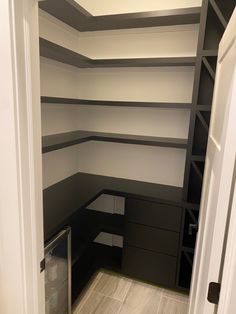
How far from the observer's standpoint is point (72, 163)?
8.53ft

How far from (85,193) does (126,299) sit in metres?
1.03

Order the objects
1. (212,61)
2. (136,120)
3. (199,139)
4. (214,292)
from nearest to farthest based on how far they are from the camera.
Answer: (214,292)
(212,61)
(199,139)
(136,120)

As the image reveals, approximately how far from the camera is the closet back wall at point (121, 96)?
2.13 m

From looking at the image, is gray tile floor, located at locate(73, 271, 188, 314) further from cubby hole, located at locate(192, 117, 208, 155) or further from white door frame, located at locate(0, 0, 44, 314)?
cubby hole, located at locate(192, 117, 208, 155)

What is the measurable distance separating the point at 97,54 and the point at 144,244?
1.93m

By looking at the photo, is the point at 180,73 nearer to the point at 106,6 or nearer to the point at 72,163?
the point at 106,6

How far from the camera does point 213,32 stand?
1.86 metres

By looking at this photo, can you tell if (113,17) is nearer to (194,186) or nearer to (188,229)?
(194,186)

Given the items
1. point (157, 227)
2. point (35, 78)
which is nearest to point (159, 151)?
point (157, 227)

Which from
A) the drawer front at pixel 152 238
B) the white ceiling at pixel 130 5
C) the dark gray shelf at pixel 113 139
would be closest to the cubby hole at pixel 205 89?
the dark gray shelf at pixel 113 139

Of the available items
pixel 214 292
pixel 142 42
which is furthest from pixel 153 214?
pixel 142 42

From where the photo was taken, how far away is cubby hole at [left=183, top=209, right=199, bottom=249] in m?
2.06

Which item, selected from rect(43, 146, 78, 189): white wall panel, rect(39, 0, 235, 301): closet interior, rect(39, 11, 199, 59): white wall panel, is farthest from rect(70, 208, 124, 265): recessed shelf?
rect(39, 11, 199, 59): white wall panel

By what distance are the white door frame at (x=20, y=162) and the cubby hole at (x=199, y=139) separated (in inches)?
58.1
